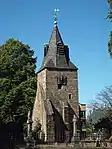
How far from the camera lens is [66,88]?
200ft

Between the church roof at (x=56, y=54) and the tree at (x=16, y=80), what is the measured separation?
13.0 ft

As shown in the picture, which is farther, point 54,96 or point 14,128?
point 54,96

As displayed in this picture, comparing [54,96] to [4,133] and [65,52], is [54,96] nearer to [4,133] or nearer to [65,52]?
[65,52]

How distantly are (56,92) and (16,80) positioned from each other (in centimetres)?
830

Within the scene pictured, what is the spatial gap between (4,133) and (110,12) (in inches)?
1071

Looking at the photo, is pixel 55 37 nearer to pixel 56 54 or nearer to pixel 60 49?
pixel 60 49

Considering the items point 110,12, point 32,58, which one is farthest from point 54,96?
point 110,12

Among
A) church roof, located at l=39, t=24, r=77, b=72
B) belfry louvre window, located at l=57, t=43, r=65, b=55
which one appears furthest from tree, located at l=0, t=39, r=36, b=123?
belfry louvre window, located at l=57, t=43, r=65, b=55

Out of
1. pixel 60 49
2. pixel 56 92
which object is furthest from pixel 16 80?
pixel 60 49

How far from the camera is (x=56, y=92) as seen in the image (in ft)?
198

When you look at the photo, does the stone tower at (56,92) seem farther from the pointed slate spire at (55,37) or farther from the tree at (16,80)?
the tree at (16,80)

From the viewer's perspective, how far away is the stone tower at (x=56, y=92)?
57.1 metres

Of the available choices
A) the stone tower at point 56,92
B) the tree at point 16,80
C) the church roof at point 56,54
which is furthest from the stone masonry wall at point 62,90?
the tree at point 16,80

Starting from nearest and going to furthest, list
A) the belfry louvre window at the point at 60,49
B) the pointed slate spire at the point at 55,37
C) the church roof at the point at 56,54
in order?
1. the church roof at the point at 56,54
2. the belfry louvre window at the point at 60,49
3. the pointed slate spire at the point at 55,37
